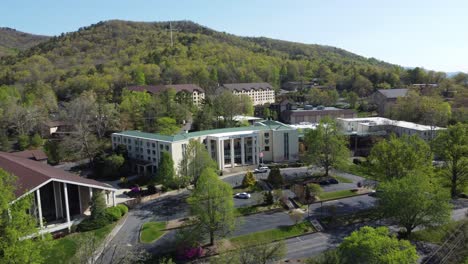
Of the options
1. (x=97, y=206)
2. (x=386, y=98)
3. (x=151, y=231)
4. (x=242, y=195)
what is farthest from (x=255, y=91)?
(x=151, y=231)

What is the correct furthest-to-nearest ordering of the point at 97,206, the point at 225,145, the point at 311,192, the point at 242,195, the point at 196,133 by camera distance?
the point at 225,145, the point at 196,133, the point at 242,195, the point at 311,192, the point at 97,206

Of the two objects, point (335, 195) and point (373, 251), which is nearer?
point (373, 251)

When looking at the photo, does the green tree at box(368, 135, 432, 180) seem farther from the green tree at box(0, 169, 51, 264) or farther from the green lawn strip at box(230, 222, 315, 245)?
the green tree at box(0, 169, 51, 264)

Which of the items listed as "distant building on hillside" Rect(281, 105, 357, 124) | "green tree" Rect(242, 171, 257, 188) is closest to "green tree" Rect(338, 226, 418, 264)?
"green tree" Rect(242, 171, 257, 188)

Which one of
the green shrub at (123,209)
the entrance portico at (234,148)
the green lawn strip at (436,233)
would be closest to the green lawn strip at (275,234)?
the green lawn strip at (436,233)

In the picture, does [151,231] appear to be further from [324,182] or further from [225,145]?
[225,145]

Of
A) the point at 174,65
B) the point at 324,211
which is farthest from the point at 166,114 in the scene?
the point at 174,65
